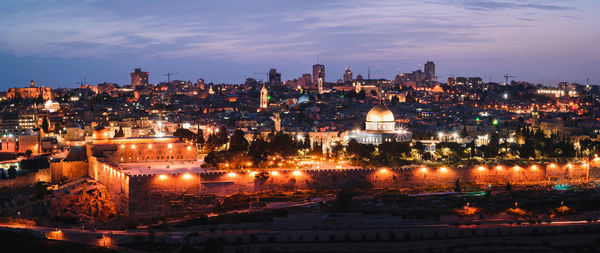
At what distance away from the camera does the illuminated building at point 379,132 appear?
44.7m

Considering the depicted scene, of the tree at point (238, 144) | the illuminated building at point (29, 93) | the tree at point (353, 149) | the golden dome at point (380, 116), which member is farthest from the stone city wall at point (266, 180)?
the illuminated building at point (29, 93)

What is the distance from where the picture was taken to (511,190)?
106 feet

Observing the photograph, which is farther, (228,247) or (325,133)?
(325,133)

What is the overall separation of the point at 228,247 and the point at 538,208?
1234 cm

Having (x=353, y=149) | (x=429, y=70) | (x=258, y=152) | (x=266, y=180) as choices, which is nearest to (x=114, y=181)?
(x=266, y=180)

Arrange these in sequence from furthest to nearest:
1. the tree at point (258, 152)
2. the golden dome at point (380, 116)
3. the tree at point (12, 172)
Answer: the golden dome at point (380, 116)
the tree at point (12, 172)
the tree at point (258, 152)

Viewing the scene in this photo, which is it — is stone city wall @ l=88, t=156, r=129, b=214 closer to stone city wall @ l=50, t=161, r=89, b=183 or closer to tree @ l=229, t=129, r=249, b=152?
stone city wall @ l=50, t=161, r=89, b=183

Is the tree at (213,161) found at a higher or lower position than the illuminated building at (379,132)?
lower

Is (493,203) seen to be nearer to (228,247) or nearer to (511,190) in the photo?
(511,190)

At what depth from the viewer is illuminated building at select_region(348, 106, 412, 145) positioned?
44656mm

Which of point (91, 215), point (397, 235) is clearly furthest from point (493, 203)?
point (91, 215)

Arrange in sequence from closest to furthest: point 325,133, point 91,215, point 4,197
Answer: point 91,215, point 4,197, point 325,133

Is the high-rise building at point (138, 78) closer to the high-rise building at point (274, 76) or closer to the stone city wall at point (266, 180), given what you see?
the high-rise building at point (274, 76)

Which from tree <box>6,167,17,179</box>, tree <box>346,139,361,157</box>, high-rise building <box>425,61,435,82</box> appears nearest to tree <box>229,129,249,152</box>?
tree <box>346,139,361,157</box>
